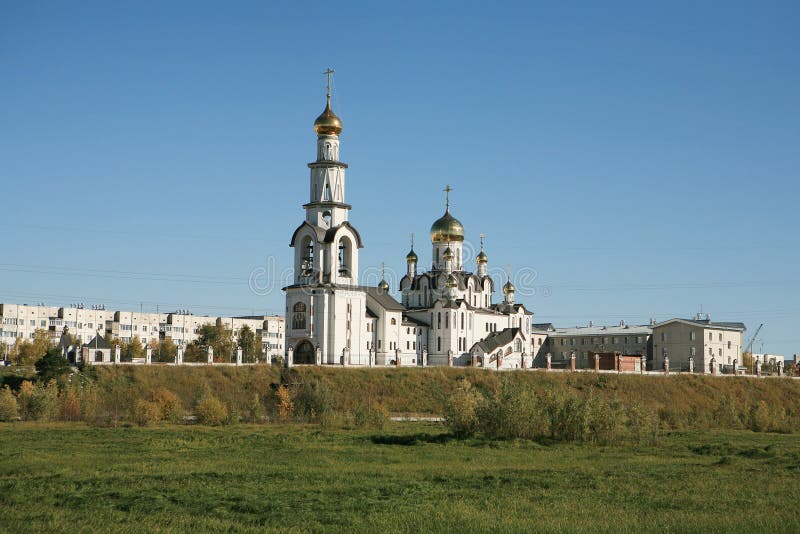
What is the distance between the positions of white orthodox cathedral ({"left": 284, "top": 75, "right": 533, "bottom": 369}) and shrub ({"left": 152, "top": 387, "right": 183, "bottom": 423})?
12.8 m

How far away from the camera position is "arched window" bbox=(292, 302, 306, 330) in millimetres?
60156

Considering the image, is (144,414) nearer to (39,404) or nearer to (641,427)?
(39,404)

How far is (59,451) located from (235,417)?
12.0 metres

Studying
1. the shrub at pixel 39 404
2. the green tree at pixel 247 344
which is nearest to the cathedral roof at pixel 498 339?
the green tree at pixel 247 344

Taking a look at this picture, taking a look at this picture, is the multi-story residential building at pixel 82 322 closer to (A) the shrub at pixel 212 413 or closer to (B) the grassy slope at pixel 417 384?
(B) the grassy slope at pixel 417 384

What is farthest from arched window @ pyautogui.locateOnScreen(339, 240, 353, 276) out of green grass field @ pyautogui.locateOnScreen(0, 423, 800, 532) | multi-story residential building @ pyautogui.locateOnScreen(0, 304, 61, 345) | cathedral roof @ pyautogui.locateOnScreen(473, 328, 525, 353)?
multi-story residential building @ pyautogui.locateOnScreen(0, 304, 61, 345)

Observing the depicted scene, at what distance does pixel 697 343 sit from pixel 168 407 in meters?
51.5

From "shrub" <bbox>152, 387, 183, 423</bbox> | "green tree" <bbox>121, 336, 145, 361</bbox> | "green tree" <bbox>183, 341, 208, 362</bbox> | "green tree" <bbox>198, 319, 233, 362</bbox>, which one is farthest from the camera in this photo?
"green tree" <bbox>121, 336, 145, 361</bbox>

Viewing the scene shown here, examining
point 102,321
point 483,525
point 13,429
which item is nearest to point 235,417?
point 13,429

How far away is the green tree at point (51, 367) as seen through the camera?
45.9 meters

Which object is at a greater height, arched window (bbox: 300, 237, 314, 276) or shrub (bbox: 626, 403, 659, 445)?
arched window (bbox: 300, 237, 314, 276)

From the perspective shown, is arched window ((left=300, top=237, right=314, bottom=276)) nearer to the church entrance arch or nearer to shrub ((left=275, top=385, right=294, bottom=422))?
the church entrance arch

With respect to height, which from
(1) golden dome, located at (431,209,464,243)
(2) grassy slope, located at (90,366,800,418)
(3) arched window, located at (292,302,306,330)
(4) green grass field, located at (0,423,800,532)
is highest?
(1) golden dome, located at (431,209,464,243)

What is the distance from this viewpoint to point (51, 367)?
46.1 meters
